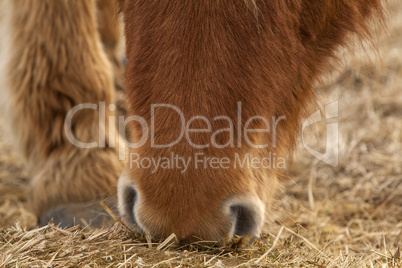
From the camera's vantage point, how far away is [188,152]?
1.41m

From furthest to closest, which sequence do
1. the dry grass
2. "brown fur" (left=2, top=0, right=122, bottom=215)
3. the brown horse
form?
"brown fur" (left=2, top=0, right=122, bottom=215) < the dry grass < the brown horse

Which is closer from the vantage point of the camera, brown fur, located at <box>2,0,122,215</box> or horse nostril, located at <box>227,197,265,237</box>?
horse nostril, located at <box>227,197,265,237</box>

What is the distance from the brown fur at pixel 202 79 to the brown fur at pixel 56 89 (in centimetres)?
86

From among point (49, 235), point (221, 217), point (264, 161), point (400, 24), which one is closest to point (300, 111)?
point (264, 161)

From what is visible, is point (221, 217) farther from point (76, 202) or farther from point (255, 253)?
point (76, 202)

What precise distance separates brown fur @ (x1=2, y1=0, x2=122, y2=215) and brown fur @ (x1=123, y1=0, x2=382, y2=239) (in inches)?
33.9

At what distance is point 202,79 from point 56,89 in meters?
1.23

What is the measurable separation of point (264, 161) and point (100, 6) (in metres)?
→ 1.84

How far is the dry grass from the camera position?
1.56 m

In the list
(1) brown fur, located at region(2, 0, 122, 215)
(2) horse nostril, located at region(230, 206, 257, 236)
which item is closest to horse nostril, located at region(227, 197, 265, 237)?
(2) horse nostril, located at region(230, 206, 257, 236)

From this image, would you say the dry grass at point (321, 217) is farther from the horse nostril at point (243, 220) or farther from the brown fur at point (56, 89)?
the brown fur at point (56, 89)

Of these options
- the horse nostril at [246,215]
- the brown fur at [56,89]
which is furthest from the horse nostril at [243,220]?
the brown fur at [56,89]

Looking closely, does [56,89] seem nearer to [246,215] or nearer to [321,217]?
[246,215]

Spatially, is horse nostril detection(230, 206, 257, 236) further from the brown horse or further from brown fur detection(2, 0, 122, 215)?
brown fur detection(2, 0, 122, 215)
